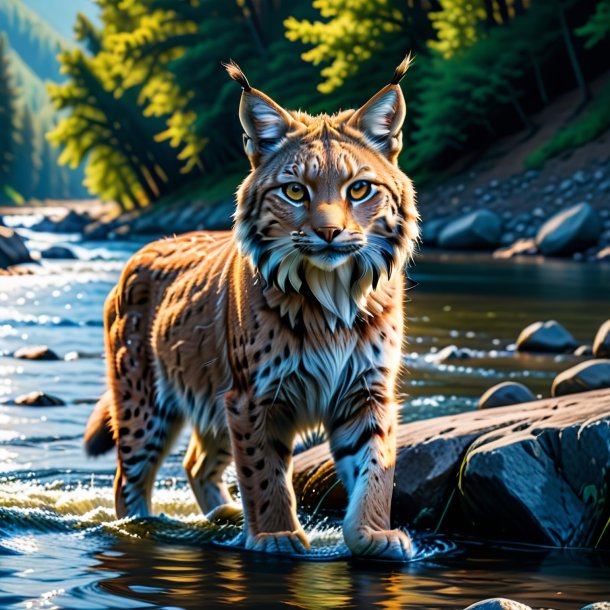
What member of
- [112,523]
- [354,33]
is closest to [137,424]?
[112,523]

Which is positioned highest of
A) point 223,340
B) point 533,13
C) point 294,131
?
point 533,13

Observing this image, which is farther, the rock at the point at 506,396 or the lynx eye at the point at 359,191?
the rock at the point at 506,396

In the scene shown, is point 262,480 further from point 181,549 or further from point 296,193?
point 296,193

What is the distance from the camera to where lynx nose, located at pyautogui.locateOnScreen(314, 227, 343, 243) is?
19.0 ft

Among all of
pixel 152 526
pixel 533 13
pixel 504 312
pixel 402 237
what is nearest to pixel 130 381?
pixel 152 526

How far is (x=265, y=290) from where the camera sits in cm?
628

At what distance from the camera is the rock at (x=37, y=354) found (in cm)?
1506

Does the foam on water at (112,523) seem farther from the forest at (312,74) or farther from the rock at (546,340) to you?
the forest at (312,74)

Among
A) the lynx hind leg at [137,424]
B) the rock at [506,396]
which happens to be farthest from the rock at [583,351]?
the lynx hind leg at [137,424]

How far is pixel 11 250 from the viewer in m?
32.8

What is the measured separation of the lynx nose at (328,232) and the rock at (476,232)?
1208 inches

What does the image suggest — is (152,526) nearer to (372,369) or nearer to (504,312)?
(372,369)

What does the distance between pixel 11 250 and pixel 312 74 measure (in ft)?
84.3

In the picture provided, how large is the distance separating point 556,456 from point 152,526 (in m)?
2.25
